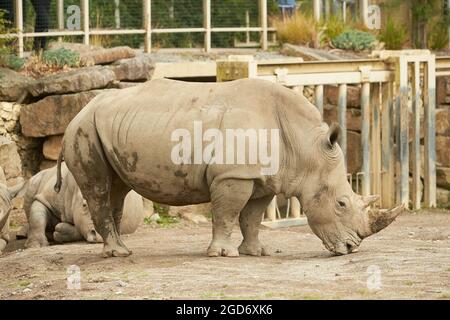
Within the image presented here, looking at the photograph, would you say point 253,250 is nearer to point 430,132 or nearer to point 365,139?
point 365,139

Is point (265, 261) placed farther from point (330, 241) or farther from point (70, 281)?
point (70, 281)

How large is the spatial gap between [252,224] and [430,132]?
713cm

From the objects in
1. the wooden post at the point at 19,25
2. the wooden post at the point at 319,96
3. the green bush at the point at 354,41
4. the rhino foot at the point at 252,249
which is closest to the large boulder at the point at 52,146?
the wooden post at the point at 19,25

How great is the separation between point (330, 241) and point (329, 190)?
0.47 metres

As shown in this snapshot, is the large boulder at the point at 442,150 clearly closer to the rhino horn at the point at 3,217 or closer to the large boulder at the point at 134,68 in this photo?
the large boulder at the point at 134,68

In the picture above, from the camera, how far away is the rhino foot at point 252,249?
13219 millimetres

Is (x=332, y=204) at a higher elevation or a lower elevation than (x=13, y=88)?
lower

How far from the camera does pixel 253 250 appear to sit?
13219 millimetres

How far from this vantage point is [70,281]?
11.8 metres

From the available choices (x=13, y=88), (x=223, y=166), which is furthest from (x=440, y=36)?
(x=223, y=166)

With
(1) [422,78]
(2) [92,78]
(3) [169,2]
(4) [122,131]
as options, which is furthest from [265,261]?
(3) [169,2]

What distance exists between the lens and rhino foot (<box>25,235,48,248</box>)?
15.9m

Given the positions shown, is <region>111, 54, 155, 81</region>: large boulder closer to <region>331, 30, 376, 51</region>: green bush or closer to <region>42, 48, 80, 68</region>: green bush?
<region>42, 48, 80, 68</region>: green bush
